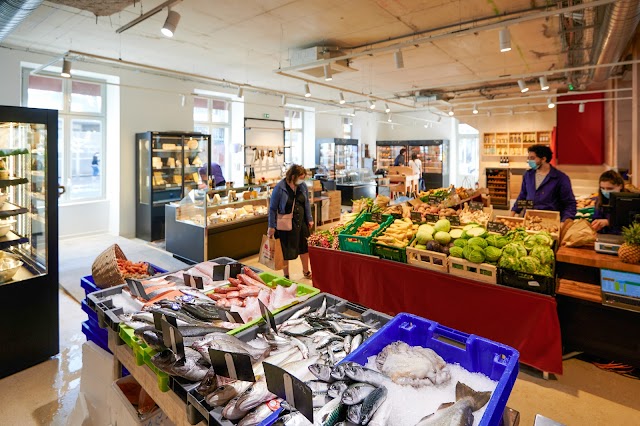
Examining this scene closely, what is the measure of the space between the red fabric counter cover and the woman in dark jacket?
2.29 ft

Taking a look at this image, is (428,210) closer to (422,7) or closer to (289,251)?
(289,251)

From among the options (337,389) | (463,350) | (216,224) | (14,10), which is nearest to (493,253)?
(463,350)

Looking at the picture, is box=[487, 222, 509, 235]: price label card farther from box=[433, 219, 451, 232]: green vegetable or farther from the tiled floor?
the tiled floor

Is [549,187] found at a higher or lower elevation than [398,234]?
higher

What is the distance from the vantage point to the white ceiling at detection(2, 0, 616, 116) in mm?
5133

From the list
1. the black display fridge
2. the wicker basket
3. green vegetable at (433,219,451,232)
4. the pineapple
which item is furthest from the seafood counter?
the pineapple

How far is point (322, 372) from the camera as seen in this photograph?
1524 millimetres

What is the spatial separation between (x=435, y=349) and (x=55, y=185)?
3272 mm

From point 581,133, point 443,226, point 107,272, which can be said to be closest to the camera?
point 107,272

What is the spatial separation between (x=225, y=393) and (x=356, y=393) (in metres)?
0.49

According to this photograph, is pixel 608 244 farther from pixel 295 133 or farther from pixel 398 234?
pixel 295 133

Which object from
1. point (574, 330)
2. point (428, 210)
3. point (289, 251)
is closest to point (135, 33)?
point (289, 251)

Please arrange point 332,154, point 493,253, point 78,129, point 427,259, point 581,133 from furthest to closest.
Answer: point 332,154 < point 581,133 < point 78,129 < point 427,259 < point 493,253

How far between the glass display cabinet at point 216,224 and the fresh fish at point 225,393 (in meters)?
4.73
